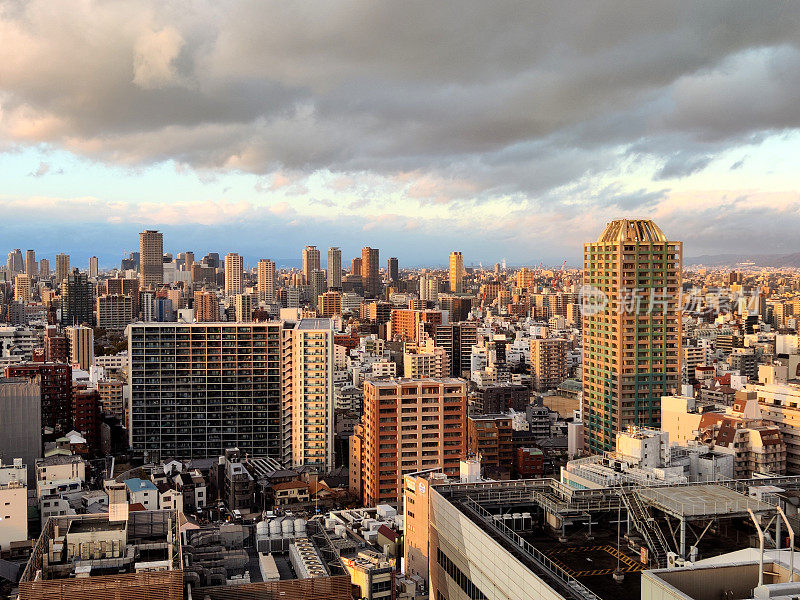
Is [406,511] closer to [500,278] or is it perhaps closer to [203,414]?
[203,414]

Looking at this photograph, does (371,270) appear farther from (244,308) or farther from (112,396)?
(112,396)

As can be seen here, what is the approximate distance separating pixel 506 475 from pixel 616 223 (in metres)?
5.12

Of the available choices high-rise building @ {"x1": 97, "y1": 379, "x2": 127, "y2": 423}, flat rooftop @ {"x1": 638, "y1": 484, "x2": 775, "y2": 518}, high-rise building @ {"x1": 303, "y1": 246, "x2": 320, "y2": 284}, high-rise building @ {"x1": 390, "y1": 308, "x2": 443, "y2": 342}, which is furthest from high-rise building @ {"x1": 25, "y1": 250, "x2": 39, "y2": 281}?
flat rooftop @ {"x1": 638, "y1": 484, "x2": 775, "y2": 518}

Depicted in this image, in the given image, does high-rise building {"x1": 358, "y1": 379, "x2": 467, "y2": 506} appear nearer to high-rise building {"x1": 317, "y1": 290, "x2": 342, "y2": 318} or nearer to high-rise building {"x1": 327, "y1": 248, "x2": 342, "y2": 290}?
high-rise building {"x1": 317, "y1": 290, "x2": 342, "y2": 318}

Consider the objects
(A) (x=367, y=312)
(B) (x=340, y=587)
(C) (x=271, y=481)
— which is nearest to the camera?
(B) (x=340, y=587)

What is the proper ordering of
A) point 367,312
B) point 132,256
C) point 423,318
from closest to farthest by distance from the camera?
point 423,318
point 367,312
point 132,256

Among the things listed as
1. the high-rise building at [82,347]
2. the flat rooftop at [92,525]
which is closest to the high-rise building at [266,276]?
the high-rise building at [82,347]

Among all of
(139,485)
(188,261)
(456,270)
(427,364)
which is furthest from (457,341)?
(188,261)

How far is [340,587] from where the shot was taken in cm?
592

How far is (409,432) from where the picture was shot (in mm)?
13125

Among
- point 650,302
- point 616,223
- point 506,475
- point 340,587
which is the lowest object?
point 506,475

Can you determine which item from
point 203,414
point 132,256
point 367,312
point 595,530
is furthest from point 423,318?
point 132,256

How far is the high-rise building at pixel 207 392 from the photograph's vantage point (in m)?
17.0

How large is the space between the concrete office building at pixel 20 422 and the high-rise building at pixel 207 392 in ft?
8.56
